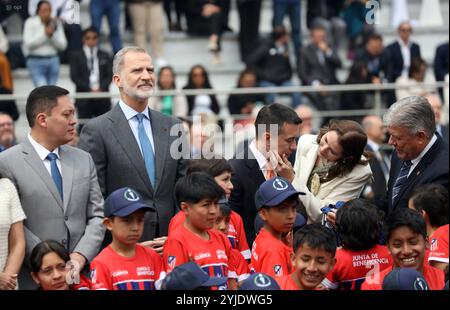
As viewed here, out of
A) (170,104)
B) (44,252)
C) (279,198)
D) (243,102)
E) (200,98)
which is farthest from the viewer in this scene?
(243,102)

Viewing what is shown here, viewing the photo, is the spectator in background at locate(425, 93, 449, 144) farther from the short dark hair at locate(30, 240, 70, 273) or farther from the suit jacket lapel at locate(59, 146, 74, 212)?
the short dark hair at locate(30, 240, 70, 273)

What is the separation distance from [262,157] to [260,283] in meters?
1.78

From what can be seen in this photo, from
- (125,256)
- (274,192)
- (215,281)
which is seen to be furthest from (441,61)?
(215,281)

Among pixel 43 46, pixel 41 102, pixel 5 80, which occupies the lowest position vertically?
pixel 41 102

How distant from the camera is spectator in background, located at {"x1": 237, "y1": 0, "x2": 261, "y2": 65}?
624 inches

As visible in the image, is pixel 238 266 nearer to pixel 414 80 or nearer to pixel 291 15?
pixel 414 80

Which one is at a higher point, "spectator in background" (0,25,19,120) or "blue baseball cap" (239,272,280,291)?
"spectator in background" (0,25,19,120)

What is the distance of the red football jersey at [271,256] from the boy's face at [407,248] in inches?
25.4

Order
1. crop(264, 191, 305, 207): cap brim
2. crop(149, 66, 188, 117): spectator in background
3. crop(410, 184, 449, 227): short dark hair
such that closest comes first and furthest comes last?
crop(264, 191, 305, 207): cap brim
crop(410, 184, 449, 227): short dark hair
crop(149, 66, 188, 117): spectator in background

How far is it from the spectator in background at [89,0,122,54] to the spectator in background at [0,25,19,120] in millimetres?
1124

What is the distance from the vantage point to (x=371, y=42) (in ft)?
50.7

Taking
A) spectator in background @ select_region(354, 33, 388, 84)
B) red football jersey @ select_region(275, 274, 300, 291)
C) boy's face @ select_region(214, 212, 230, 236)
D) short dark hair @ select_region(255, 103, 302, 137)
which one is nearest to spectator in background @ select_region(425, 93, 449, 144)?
spectator in background @ select_region(354, 33, 388, 84)

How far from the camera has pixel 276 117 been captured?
27.2 feet

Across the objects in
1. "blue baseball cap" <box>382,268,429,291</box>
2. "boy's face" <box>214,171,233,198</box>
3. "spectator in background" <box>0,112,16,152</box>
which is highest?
"spectator in background" <box>0,112,16,152</box>
